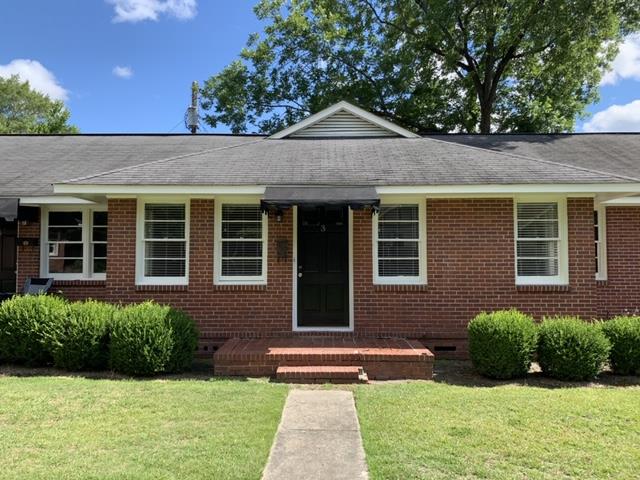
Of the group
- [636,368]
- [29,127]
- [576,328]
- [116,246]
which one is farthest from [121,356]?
[29,127]

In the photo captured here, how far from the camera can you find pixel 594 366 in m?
6.93

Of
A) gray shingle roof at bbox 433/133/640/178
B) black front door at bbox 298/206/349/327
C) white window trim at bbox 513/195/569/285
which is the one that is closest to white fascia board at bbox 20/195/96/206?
black front door at bbox 298/206/349/327

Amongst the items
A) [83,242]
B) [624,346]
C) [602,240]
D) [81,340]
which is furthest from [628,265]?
[83,242]

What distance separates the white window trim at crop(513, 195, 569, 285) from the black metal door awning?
277 cm

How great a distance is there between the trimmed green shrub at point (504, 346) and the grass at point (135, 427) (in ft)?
9.82

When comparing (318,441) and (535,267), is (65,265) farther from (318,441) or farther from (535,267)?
(535,267)

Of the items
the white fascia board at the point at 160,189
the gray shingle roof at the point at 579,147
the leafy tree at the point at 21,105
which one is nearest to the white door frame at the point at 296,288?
the white fascia board at the point at 160,189

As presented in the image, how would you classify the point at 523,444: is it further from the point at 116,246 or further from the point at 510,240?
the point at 116,246

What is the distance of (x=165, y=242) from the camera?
354 inches

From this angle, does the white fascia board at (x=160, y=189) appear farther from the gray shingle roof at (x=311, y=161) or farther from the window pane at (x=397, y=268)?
the window pane at (x=397, y=268)

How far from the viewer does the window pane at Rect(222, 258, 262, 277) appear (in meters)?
8.96

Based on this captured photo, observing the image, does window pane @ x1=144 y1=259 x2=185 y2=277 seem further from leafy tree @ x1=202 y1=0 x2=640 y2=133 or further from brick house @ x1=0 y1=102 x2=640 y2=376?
leafy tree @ x1=202 y1=0 x2=640 y2=133

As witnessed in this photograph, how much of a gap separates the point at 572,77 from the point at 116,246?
916 inches

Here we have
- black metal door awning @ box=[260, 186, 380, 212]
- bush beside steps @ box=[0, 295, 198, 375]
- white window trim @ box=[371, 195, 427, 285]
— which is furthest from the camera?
white window trim @ box=[371, 195, 427, 285]
